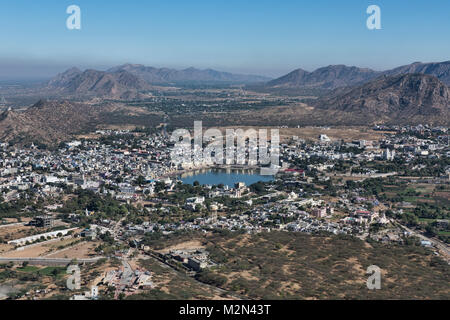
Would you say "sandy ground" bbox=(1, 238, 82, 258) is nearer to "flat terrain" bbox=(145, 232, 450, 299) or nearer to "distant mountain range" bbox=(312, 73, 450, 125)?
"flat terrain" bbox=(145, 232, 450, 299)

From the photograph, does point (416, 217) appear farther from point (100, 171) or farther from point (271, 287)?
point (100, 171)
